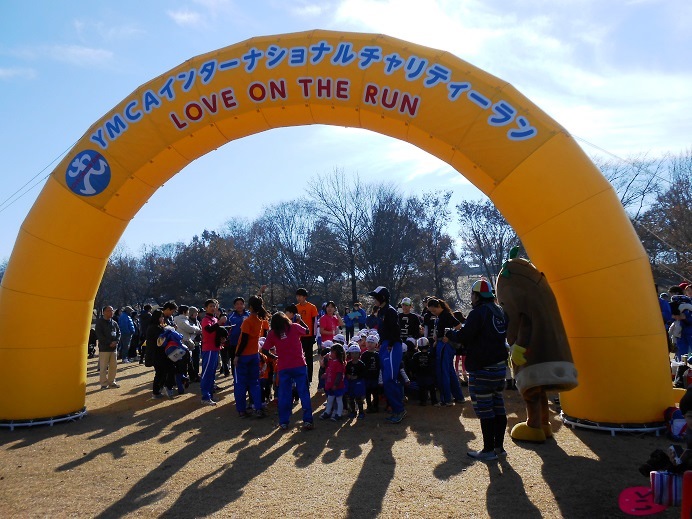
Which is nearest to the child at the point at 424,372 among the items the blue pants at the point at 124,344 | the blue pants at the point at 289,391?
the blue pants at the point at 289,391

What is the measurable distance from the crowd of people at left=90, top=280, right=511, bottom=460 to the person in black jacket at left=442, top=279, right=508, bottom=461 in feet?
0.03

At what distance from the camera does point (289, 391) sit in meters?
7.31

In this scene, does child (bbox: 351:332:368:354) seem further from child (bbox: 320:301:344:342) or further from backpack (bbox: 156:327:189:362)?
backpack (bbox: 156:327:189:362)

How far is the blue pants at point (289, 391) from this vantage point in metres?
7.20

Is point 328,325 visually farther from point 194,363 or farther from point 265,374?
point 194,363

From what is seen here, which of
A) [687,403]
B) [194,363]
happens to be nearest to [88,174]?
[194,363]

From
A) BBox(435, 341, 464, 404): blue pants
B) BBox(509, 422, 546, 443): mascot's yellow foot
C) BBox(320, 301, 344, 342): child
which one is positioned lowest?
BBox(509, 422, 546, 443): mascot's yellow foot

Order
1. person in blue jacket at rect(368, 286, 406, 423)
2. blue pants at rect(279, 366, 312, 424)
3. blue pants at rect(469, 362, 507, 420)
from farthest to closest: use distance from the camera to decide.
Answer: person in blue jacket at rect(368, 286, 406, 423) < blue pants at rect(279, 366, 312, 424) < blue pants at rect(469, 362, 507, 420)

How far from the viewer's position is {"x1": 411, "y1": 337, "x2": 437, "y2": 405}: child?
866 centimetres

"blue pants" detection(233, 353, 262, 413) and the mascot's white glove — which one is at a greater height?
the mascot's white glove

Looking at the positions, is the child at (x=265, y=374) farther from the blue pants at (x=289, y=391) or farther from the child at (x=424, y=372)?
the child at (x=424, y=372)

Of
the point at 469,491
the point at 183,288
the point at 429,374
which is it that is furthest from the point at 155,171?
the point at 183,288

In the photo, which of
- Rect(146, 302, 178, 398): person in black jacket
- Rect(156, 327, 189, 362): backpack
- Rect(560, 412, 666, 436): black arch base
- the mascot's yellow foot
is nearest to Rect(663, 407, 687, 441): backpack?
Rect(560, 412, 666, 436): black arch base

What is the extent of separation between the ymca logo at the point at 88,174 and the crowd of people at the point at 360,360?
2898 mm
